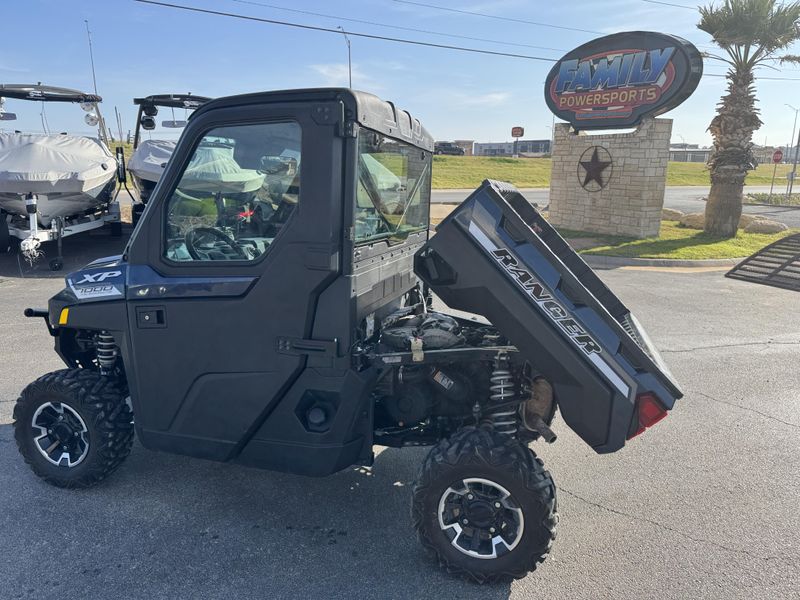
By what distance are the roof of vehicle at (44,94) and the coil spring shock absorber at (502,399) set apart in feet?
41.4

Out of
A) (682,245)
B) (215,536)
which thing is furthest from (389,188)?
(682,245)

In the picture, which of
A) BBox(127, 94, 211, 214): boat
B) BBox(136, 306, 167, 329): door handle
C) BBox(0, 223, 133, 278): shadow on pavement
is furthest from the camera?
BBox(127, 94, 211, 214): boat

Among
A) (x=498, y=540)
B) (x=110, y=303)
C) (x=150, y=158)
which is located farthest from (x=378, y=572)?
(x=150, y=158)

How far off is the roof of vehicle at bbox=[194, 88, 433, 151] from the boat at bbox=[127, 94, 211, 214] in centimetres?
977

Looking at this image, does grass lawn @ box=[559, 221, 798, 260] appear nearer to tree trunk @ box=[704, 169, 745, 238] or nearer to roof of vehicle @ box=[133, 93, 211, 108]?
tree trunk @ box=[704, 169, 745, 238]

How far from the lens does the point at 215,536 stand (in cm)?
319

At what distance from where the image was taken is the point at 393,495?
3.66 m

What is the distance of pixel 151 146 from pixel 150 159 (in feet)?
1.94

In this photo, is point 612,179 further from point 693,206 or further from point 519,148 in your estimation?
point 519,148

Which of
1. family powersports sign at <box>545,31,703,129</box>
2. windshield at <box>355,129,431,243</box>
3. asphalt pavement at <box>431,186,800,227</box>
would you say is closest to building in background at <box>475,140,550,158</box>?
asphalt pavement at <box>431,186,800,227</box>

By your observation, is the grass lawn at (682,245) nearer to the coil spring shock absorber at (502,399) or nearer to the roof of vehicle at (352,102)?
the coil spring shock absorber at (502,399)

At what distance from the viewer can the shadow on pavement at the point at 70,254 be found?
10.5m

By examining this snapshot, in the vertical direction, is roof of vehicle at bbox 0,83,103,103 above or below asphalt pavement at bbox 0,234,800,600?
above

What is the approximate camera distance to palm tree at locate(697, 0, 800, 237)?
15.7m
